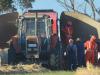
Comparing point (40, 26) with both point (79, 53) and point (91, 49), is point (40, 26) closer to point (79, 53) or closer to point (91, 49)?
point (79, 53)

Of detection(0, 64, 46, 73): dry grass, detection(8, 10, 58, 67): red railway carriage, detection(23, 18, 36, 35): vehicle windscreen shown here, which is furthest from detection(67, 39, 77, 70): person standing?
detection(0, 64, 46, 73): dry grass

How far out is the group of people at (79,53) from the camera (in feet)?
87.2

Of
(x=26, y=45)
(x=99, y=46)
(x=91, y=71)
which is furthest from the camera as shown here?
(x=99, y=46)

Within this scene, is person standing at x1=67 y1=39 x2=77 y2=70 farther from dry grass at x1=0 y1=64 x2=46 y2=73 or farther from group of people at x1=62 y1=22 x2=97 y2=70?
dry grass at x1=0 y1=64 x2=46 y2=73

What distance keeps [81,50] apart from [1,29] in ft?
16.7

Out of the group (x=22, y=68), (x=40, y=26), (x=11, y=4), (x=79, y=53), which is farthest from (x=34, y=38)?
(x=11, y=4)

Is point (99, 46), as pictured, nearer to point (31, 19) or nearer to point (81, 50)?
point (81, 50)

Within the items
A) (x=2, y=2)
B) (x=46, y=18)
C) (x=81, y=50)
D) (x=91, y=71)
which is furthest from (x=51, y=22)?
(x=2, y=2)

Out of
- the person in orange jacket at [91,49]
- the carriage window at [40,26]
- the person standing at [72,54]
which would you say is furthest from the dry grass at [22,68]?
the person in orange jacket at [91,49]

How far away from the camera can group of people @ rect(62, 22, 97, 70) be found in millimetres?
26578

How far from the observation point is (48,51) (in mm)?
26078

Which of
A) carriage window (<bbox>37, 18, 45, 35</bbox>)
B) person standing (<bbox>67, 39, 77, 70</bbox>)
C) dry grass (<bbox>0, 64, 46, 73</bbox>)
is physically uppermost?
carriage window (<bbox>37, 18, 45, 35</bbox>)

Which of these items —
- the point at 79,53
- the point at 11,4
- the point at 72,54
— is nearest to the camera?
the point at 72,54

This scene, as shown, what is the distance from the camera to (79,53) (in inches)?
1064
